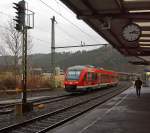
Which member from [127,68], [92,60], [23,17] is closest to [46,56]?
[92,60]

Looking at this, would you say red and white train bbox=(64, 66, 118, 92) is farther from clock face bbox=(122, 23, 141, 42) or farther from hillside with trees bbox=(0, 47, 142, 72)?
hillside with trees bbox=(0, 47, 142, 72)

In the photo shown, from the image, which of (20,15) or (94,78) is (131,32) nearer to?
(20,15)

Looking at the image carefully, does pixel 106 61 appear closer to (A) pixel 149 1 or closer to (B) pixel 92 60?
(B) pixel 92 60

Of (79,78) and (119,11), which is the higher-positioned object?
(119,11)

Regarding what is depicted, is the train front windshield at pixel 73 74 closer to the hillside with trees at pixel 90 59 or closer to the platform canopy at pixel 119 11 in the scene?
the platform canopy at pixel 119 11

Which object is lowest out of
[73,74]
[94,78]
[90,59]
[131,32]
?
[94,78]

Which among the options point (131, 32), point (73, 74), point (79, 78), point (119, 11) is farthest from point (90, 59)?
point (131, 32)

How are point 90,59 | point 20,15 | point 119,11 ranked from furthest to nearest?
point 90,59, point 20,15, point 119,11

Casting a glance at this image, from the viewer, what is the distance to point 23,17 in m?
17.8

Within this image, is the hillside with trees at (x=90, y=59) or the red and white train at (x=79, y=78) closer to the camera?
the red and white train at (x=79, y=78)

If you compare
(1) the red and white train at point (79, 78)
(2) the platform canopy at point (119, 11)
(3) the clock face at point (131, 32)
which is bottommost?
(1) the red and white train at point (79, 78)

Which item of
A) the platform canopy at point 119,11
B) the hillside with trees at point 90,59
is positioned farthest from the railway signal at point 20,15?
the hillside with trees at point 90,59

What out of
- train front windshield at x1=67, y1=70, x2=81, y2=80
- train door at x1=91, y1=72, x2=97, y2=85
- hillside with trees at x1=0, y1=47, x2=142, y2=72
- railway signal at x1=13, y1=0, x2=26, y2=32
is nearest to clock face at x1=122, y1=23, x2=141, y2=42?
railway signal at x1=13, y1=0, x2=26, y2=32

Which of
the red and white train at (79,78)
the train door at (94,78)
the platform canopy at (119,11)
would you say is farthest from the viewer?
the train door at (94,78)
